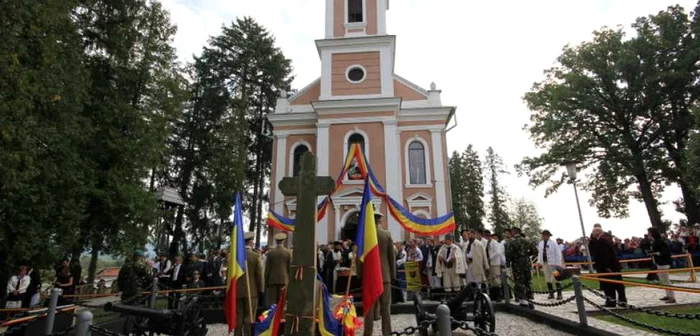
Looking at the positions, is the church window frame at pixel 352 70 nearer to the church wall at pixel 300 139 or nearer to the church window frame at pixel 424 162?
the church wall at pixel 300 139

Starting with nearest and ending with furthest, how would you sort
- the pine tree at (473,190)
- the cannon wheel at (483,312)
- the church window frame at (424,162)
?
1. the cannon wheel at (483,312)
2. the church window frame at (424,162)
3. the pine tree at (473,190)

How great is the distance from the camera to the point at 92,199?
15.3 m

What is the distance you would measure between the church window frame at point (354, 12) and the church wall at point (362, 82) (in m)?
2.00

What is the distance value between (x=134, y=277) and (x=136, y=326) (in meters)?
2.29

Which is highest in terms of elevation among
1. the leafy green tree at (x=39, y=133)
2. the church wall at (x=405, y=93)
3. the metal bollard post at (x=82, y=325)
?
the church wall at (x=405, y=93)

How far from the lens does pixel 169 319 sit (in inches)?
248

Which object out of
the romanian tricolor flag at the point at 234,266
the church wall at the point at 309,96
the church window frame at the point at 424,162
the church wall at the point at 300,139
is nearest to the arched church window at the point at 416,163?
the church window frame at the point at 424,162

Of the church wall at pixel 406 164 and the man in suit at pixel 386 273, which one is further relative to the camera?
the church wall at pixel 406 164

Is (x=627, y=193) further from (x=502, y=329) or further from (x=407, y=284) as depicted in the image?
(x=502, y=329)

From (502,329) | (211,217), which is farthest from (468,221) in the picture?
(502,329)

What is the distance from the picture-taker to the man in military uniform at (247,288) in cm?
655

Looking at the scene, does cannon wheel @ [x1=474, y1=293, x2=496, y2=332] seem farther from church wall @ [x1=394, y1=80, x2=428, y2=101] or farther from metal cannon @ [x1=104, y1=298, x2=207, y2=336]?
church wall @ [x1=394, y1=80, x2=428, y2=101]

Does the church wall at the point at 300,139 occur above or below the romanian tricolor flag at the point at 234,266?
above

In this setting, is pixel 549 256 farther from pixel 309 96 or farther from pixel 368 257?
pixel 309 96
